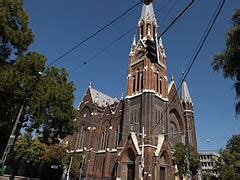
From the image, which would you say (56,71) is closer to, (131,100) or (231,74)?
(231,74)

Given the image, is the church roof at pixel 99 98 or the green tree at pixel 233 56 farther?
the church roof at pixel 99 98

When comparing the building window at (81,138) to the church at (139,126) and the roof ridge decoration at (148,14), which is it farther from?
the roof ridge decoration at (148,14)

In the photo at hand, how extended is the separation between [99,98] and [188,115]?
20655 millimetres

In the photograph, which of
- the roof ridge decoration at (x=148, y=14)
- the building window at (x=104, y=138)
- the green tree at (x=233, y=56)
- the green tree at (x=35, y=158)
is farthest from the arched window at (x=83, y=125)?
the green tree at (x=233, y=56)

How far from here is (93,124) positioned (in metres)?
48.6

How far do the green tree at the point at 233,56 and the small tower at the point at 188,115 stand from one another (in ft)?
108

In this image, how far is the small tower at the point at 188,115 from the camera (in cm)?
4534

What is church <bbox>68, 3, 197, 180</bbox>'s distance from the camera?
3572 centimetres

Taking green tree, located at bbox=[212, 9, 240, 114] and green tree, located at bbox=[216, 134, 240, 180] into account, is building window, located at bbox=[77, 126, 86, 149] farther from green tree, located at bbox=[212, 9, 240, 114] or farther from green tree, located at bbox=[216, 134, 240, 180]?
green tree, located at bbox=[212, 9, 240, 114]

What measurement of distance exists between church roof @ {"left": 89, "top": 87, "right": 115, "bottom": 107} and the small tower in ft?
56.5

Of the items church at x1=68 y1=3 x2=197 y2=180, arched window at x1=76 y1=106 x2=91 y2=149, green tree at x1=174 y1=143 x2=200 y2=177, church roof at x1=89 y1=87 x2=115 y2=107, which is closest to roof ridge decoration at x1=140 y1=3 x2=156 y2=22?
church at x1=68 y1=3 x2=197 y2=180

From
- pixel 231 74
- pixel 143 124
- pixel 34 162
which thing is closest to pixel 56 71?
pixel 231 74

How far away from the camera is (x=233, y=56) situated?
12312mm

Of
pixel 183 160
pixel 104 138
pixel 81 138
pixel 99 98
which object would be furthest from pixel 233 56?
pixel 99 98
